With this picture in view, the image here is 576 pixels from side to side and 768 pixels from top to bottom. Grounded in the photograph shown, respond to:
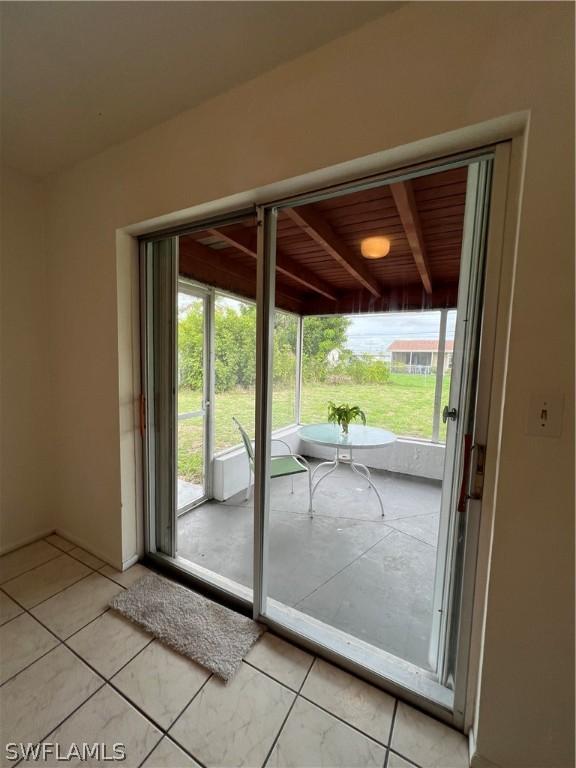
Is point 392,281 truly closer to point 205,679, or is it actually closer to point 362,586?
point 362,586

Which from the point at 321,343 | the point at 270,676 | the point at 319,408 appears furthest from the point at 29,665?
the point at 321,343

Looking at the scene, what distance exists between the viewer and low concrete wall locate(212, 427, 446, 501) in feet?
5.59

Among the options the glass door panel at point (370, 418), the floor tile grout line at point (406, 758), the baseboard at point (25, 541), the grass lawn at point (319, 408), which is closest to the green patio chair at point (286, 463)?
the glass door panel at point (370, 418)

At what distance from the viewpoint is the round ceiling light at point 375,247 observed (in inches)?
73.1

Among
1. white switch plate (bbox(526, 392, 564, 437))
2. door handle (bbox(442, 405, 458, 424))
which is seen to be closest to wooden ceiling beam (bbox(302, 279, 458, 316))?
door handle (bbox(442, 405, 458, 424))

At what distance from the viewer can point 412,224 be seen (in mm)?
1582

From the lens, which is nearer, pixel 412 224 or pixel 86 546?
pixel 412 224

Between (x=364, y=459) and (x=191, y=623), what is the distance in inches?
58.9

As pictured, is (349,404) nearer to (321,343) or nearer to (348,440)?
(348,440)

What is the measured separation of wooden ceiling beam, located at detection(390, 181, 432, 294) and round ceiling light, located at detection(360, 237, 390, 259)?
173 mm

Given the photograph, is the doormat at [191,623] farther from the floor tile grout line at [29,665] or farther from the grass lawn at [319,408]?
the grass lawn at [319,408]

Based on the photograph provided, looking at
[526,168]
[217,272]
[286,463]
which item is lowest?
[286,463]

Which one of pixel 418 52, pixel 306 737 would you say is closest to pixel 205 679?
pixel 306 737

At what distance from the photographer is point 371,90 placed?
1.01 meters
